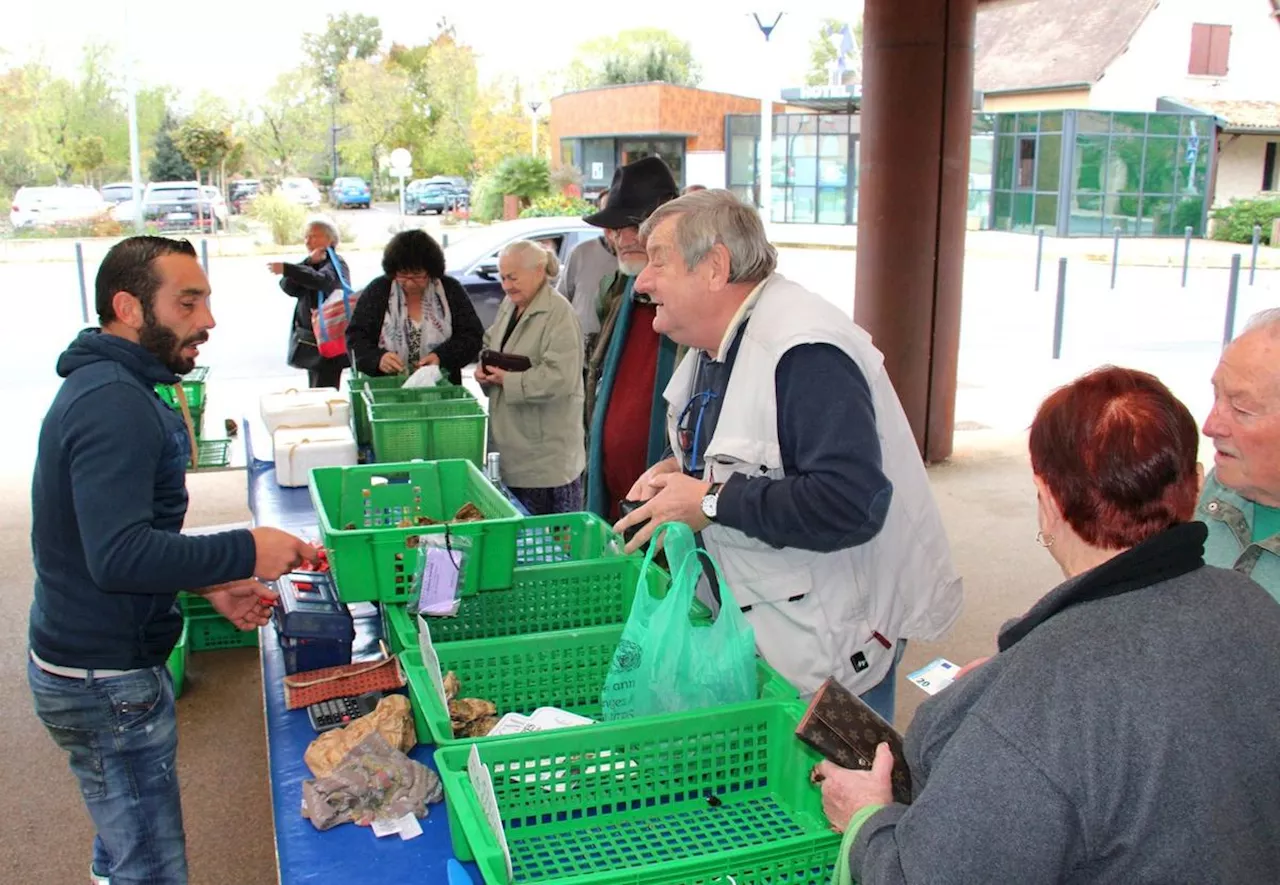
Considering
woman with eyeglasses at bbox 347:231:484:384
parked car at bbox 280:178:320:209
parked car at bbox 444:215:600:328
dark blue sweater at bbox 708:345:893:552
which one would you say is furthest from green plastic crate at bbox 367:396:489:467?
parked car at bbox 280:178:320:209

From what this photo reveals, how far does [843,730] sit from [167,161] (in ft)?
137

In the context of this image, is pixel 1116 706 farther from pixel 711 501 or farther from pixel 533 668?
pixel 533 668

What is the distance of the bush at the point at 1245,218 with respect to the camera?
26.4 m

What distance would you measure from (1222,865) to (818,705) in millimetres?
598

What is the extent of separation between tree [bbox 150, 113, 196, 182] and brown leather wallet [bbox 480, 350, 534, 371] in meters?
37.5

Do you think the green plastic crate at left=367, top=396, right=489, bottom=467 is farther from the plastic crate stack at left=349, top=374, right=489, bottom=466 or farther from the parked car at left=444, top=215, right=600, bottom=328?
the parked car at left=444, top=215, right=600, bottom=328

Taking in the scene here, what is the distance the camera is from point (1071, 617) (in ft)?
4.28

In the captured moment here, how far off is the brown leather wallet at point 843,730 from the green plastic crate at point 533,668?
0.66 m

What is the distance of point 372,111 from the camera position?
137 ft

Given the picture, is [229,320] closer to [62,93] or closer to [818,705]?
[818,705]

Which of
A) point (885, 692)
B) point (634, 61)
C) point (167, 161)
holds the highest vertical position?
point (634, 61)

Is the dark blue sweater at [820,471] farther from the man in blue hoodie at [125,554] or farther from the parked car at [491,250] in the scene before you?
the parked car at [491,250]

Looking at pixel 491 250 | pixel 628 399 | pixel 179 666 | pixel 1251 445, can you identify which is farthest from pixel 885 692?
pixel 491 250

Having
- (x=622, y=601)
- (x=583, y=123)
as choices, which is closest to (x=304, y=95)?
(x=583, y=123)
